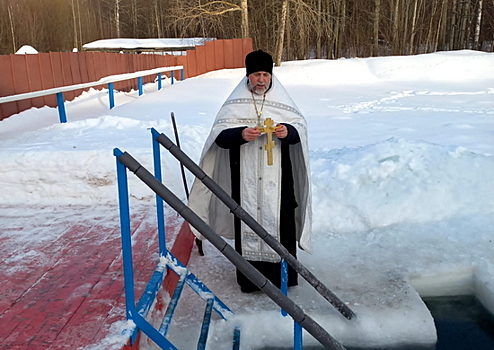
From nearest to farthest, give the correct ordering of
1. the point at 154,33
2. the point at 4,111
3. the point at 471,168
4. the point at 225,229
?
the point at 225,229
the point at 471,168
the point at 4,111
the point at 154,33

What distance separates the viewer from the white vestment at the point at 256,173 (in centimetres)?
272

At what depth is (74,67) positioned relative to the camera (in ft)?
34.6

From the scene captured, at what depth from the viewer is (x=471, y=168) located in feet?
14.5

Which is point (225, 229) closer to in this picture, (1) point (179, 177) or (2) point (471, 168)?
(1) point (179, 177)

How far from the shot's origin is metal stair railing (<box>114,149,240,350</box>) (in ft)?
6.20

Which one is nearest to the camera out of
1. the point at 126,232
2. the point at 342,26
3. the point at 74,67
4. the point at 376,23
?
the point at 126,232

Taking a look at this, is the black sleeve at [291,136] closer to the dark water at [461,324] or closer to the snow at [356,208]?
the snow at [356,208]

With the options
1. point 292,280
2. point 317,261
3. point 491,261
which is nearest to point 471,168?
point 491,261

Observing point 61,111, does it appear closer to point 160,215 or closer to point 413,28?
point 160,215

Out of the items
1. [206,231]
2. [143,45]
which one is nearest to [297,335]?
[206,231]

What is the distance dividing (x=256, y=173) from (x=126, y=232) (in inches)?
42.0

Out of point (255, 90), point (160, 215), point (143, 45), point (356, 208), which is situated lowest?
point (356, 208)

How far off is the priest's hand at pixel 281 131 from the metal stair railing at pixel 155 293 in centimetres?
78

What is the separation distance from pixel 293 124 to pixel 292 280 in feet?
3.61
